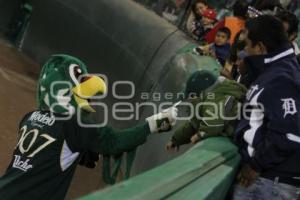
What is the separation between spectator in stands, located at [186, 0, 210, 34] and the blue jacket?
200 inches

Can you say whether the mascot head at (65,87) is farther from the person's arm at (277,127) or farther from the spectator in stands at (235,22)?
the spectator in stands at (235,22)

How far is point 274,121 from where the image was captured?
324 cm

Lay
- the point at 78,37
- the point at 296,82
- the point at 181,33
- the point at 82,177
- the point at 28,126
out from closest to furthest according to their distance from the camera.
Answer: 1. the point at 296,82
2. the point at 28,126
3. the point at 82,177
4. the point at 181,33
5. the point at 78,37

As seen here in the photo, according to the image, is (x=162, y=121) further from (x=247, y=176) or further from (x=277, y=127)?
(x=277, y=127)

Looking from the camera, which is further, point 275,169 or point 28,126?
point 28,126

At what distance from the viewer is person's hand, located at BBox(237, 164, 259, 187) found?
3.34m

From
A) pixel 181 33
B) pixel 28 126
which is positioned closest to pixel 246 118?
pixel 28 126

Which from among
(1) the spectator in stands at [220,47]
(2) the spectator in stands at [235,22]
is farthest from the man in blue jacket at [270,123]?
(2) the spectator in stands at [235,22]

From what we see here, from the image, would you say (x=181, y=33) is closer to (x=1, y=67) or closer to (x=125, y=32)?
(x=125, y=32)

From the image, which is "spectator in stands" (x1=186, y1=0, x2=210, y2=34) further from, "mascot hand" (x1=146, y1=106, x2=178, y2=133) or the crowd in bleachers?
"mascot hand" (x1=146, y1=106, x2=178, y2=133)

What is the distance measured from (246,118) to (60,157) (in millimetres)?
1050

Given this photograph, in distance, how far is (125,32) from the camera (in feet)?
30.2

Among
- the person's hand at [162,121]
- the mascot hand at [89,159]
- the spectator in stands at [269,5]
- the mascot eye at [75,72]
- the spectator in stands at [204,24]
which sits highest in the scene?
the spectator in stands at [269,5]

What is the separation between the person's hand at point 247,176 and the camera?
334cm
